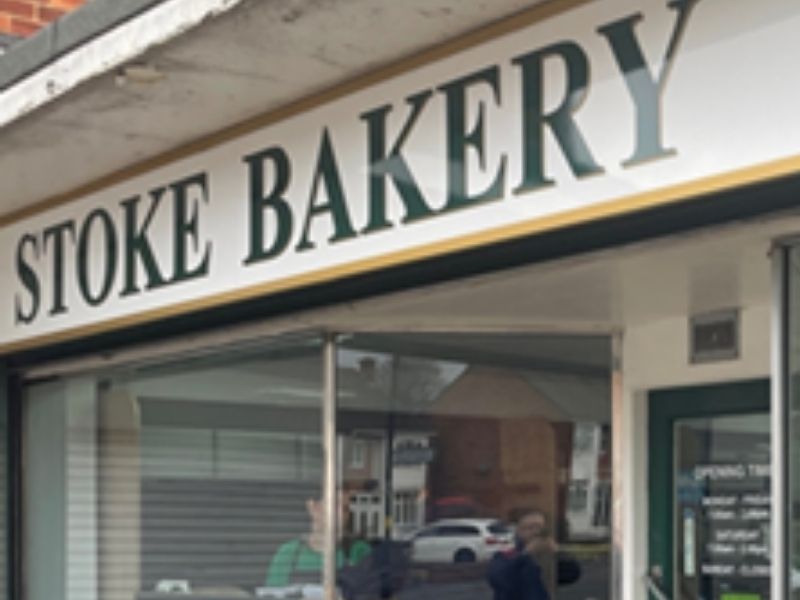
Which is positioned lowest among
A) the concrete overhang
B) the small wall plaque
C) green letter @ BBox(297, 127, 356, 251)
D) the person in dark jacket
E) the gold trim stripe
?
the person in dark jacket

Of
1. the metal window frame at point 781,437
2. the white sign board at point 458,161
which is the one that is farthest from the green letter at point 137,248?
the metal window frame at point 781,437

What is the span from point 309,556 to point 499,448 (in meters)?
0.86

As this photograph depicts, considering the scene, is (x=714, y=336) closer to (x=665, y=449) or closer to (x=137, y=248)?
(x=665, y=449)

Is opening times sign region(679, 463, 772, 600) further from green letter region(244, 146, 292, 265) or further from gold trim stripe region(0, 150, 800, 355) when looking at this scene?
green letter region(244, 146, 292, 265)

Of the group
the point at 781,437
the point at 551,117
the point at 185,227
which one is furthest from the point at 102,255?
the point at 781,437

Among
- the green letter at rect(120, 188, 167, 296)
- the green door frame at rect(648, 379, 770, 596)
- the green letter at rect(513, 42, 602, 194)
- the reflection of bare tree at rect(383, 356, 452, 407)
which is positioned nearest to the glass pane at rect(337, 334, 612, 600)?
the reflection of bare tree at rect(383, 356, 452, 407)

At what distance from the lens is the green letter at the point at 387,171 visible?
348 cm

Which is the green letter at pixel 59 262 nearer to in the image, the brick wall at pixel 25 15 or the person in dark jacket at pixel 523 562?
the brick wall at pixel 25 15

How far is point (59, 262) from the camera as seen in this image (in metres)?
5.00

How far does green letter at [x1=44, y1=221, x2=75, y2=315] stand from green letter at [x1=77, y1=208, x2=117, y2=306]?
107 millimetres

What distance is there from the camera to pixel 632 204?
9.41ft

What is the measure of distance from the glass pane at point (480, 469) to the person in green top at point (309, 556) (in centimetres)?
2

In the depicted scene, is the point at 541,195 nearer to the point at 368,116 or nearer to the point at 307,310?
the point at 368,116

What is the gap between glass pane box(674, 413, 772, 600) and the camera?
14.3 ft
